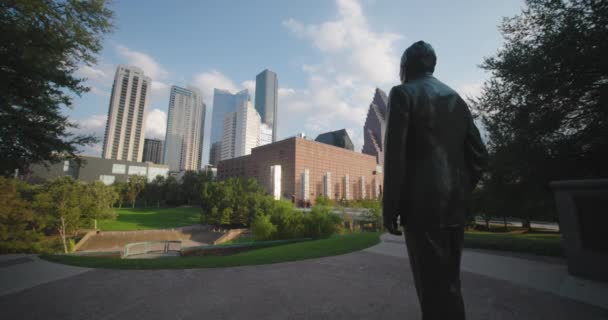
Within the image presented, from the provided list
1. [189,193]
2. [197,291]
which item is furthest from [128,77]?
[197,291]

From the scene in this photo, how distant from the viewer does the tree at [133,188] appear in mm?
78500

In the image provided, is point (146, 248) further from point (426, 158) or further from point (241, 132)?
point (241, 132)

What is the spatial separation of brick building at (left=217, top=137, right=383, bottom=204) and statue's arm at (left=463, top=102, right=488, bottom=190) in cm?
7384

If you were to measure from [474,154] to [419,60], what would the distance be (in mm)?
1361

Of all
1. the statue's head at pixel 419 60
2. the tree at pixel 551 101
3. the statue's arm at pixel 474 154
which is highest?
the tree at pixel 551 101

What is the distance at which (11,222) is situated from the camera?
13.7m

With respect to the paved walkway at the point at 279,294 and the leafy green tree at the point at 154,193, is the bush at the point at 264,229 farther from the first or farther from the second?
the leafy green tree at the point at 154,193

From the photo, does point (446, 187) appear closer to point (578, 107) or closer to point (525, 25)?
point (578, 107)

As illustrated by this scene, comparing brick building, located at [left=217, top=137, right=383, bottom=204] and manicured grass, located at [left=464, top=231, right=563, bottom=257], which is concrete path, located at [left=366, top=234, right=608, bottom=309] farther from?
brick building, located at [left=217, top=137, right=383, bottom=204]

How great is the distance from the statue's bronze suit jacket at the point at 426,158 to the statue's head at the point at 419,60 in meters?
0.26

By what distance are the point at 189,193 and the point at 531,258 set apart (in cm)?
8732

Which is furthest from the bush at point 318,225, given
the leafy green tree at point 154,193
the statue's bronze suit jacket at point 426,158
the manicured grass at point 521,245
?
the leafy green tree at point 154,193

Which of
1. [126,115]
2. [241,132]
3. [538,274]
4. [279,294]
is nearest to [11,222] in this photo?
[279,294]

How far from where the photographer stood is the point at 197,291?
4992 mm
